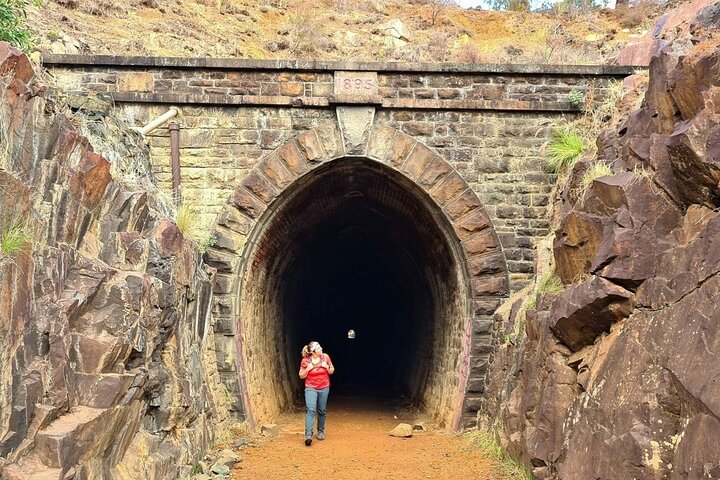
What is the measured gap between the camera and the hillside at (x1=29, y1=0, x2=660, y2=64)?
16.2 metres

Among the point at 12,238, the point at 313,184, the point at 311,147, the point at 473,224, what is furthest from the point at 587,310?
the point at 313,184

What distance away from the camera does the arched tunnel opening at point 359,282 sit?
10781 millimetres

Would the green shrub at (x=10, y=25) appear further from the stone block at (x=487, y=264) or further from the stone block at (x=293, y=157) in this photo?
the stone block at (x=487, y=264)

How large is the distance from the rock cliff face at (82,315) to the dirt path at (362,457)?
1.00 meters

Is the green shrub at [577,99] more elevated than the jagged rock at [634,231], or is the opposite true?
the green shrub at [577,99]

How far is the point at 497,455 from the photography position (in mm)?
8289

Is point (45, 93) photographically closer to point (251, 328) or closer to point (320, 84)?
point (320, 84)

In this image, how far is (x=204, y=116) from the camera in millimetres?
10305

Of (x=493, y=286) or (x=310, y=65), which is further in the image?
(x=493, y=286)

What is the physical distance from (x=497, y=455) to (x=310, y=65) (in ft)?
19.5

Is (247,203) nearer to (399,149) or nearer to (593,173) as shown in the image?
(399,149)

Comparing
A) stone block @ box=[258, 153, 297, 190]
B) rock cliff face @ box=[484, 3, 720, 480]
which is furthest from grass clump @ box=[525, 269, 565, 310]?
stone block @ box=[258, 153, 297, 190]

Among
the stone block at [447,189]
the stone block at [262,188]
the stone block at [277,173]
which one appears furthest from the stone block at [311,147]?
the stone block at [447,189]

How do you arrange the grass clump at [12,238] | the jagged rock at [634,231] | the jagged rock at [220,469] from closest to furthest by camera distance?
the grass clump at [12,238] → the jagged rock at [634,231] → the jagged rock at [220,469]
